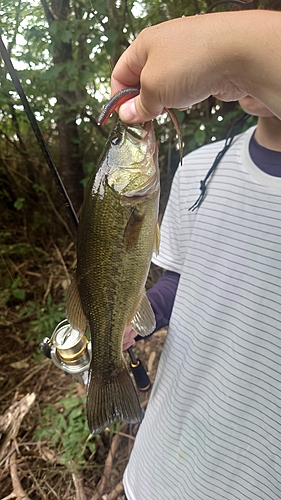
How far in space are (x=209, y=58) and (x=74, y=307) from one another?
2.44 ft

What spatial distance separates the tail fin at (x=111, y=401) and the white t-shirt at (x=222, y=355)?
0.14 metres

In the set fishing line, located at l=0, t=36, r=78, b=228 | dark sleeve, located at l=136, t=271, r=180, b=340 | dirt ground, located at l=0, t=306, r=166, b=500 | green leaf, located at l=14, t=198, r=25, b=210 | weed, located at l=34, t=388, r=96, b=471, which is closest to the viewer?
fishing line, located at l=0, t=36, r=78, b=228

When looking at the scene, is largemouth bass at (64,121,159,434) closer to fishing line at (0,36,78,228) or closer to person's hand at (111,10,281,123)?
person's hand at (111,10,281,123)

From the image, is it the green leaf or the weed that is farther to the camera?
the green leaf

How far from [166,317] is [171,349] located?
205 millimetres

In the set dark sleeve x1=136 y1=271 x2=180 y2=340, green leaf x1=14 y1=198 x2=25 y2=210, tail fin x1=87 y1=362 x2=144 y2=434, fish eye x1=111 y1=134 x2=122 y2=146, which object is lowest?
tail fin x1=87 y1=362 x2=144 y2=434

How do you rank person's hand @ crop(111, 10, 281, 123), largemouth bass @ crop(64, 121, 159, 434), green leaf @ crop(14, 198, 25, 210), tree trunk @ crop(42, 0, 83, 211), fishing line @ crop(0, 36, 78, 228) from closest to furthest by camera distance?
person's hand @ crop(111, 10, 281, 123) → largemouth bass @ crop(64, 121, 159, 434) → fishing line @ crop(0, 36, 78, 228) → tree trunk @ crop(42, 0, 83, 211) → green leaf @ crop(14, 198, 25, 210)

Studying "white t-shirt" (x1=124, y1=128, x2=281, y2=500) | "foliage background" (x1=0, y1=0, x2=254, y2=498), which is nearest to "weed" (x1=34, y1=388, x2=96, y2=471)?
"foliage background" (x1=0, y1=0, x2=254, y2=498)

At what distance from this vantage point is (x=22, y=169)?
3.74 metres

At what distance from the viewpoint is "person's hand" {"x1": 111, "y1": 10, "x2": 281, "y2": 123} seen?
56cm

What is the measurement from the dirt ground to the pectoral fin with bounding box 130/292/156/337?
146 centimetres

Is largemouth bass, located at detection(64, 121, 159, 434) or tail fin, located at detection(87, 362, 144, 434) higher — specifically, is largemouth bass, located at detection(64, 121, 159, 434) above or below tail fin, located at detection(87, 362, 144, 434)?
above

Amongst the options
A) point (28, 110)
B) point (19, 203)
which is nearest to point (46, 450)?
point (28, 110)

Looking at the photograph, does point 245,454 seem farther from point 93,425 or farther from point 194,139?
point 194,139
